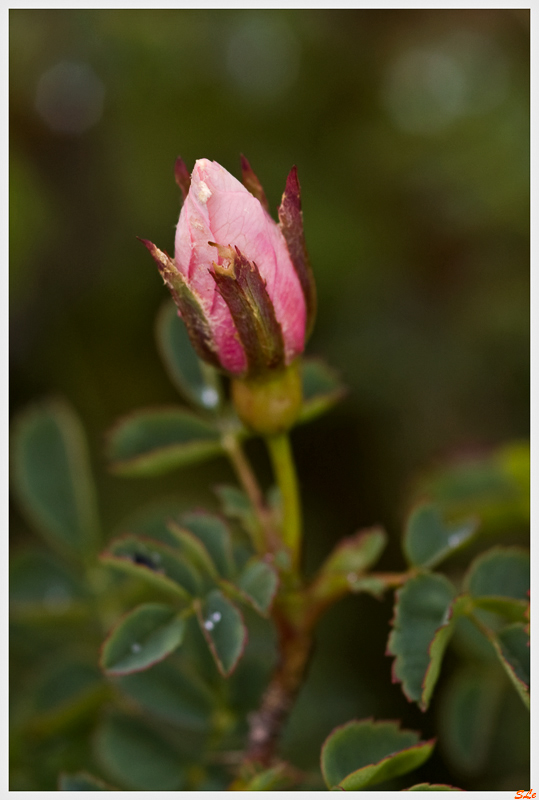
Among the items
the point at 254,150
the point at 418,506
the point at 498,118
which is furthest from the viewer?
the point at 254,150

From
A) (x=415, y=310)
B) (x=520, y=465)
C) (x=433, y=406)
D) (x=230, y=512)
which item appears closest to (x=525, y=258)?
(x=415, y=310)

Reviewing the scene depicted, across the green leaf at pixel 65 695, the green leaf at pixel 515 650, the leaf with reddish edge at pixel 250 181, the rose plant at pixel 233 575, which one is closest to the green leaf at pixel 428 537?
the rose plant at pixel 233 575

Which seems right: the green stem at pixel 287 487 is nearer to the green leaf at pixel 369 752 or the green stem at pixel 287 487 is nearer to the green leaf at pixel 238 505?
the green leaf at pixel 238 505

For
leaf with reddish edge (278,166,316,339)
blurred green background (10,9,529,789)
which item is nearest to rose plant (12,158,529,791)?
leaf with reddish edge (278,166,316,339)

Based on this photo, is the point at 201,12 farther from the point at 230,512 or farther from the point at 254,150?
the point at 230,512

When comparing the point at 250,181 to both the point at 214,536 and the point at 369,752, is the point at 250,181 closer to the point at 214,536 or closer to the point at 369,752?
the point at 214,536
